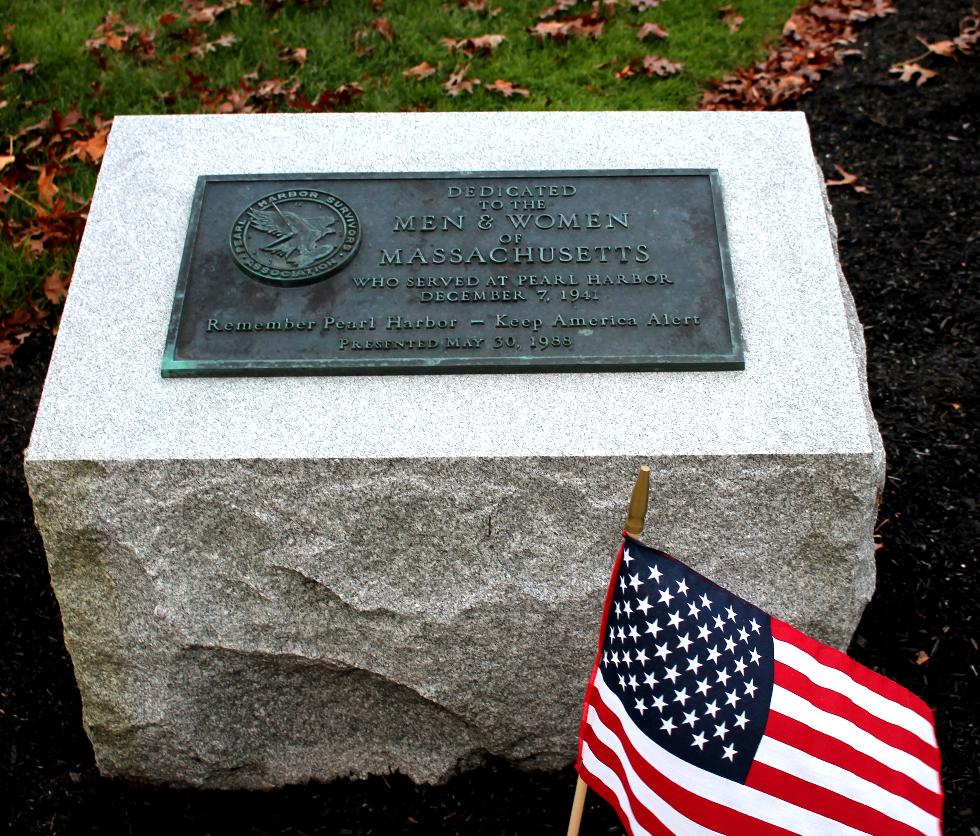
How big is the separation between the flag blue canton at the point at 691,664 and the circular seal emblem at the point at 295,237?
1.38 meters

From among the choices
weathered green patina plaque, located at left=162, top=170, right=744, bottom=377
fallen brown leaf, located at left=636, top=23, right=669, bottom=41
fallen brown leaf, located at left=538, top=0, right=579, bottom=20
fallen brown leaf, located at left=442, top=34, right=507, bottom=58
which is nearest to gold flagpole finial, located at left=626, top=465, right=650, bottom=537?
weathered green patina plaque, located at left=162, top=170, right=744, bottom=377

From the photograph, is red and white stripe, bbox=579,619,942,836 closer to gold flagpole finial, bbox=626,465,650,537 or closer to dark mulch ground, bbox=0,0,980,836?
gold flagpole finial, bbox=626,465,650,537

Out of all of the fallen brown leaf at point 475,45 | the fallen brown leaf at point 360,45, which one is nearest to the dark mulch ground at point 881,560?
the fallen brown leaf at point 475,45

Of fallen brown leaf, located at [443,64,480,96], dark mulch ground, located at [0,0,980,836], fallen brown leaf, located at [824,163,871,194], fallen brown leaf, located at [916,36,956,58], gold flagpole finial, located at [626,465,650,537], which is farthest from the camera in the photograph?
fallen brown leaf, located at [916,36,956,58]

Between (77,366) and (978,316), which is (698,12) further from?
(77,366)

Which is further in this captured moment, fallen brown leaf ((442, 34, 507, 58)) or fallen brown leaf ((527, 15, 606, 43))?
fallen brown leaf ((527, 15, 606, 43))

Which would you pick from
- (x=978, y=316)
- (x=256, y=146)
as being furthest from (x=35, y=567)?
(x=978, y=316)

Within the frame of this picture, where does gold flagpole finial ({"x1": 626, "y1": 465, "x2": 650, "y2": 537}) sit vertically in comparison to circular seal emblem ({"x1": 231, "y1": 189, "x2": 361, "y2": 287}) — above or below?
below

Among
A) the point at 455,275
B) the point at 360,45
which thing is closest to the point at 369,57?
the point at 360,45

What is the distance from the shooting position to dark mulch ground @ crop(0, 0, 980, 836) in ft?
10.4

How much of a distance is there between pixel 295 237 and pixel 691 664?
1750 millimetres

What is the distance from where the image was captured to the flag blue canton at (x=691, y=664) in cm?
210

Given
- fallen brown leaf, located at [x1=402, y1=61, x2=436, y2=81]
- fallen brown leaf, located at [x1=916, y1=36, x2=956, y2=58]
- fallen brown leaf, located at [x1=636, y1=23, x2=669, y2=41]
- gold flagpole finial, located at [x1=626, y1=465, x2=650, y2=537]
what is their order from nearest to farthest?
gold flagpole finial, located at [x1=626, y1=465, x2=650, y2=537], fallen brown leaf, located at [x1=402, y1=61, x2=436, y2=81], fallen brown leaf, located at [x1=916, y1=36, x2=956, y2=58], fallen brown leaf, located at [x1=636, y1=23, x2=669, y2=41]

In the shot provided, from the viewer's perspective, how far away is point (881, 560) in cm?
387
